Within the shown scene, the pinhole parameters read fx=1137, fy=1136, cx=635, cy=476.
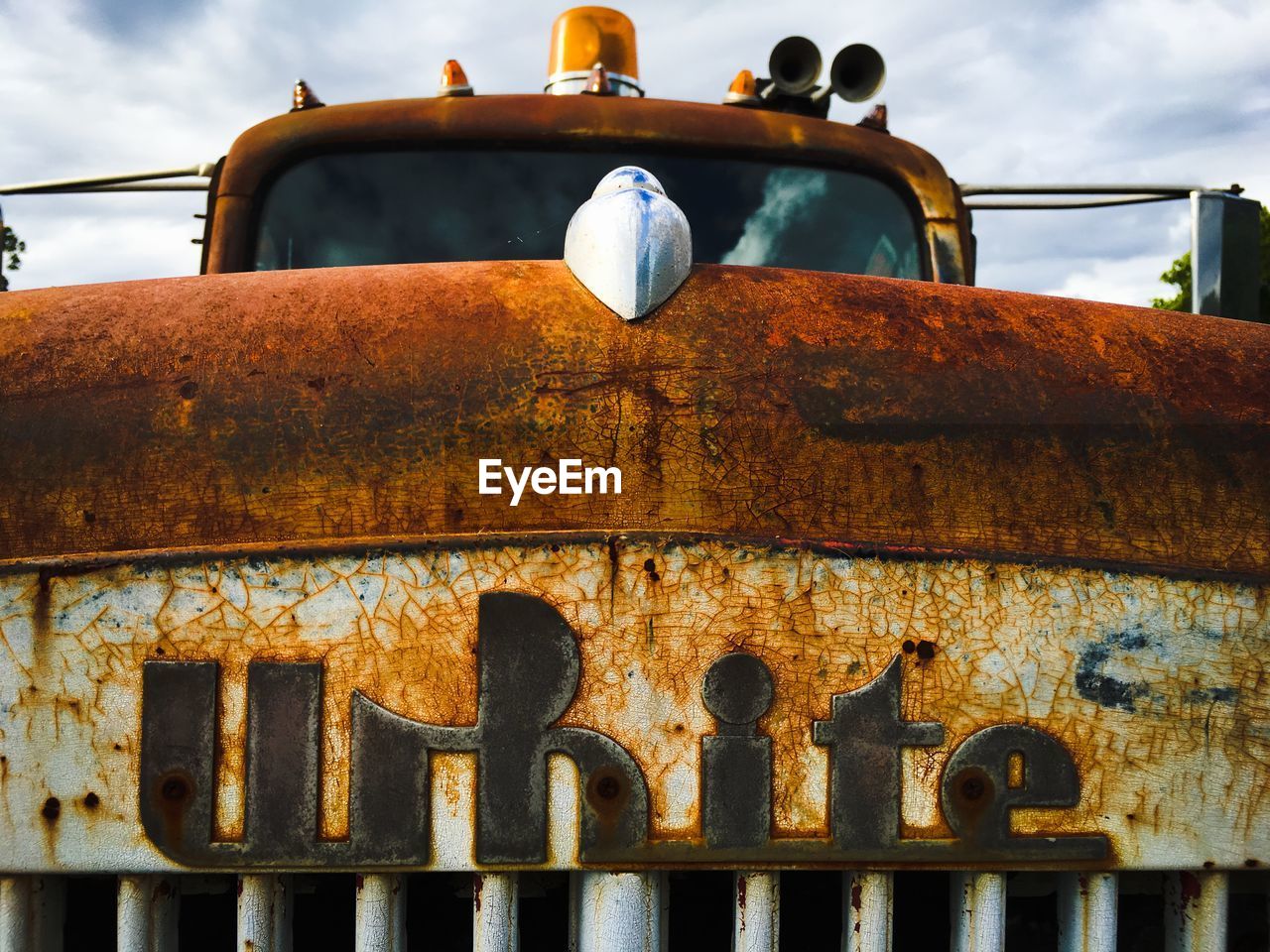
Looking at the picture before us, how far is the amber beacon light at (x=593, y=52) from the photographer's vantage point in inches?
109

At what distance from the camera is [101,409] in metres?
1.13

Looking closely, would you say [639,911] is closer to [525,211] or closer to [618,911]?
[618,911]

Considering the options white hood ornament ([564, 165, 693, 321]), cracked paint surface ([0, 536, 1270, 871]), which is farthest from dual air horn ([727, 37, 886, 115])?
cracked paint surface ([0, 536, 1270, 871])

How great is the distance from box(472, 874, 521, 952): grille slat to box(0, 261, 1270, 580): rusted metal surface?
0.33 m

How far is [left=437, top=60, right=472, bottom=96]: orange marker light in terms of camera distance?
2.39 meters

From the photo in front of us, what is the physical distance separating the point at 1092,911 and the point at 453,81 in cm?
200

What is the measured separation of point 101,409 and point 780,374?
2.23ft

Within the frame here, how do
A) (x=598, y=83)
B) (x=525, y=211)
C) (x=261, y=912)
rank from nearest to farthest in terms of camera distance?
(x=261, y=912)
(x=525, y=211)
(x=598, y=83)

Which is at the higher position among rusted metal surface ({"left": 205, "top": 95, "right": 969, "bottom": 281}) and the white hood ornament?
rusted metal surface ({"left": 205, "top": 95, "right": 969, "bottom": 281})

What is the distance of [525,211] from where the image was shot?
2.21 meters

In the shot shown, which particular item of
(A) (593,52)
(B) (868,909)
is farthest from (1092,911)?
(A) (593,52)

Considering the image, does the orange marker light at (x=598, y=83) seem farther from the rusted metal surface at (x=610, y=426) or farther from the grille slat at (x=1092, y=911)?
the grille slat at (x=1092, y=911)

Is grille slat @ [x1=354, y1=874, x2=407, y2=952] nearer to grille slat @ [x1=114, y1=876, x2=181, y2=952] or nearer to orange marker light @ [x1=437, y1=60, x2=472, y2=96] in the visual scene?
grille slat @ [x1=114, y1=876, x2=181, y2=952]

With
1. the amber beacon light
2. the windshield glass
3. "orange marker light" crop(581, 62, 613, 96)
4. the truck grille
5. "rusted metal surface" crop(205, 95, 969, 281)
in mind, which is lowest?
the truck grille
